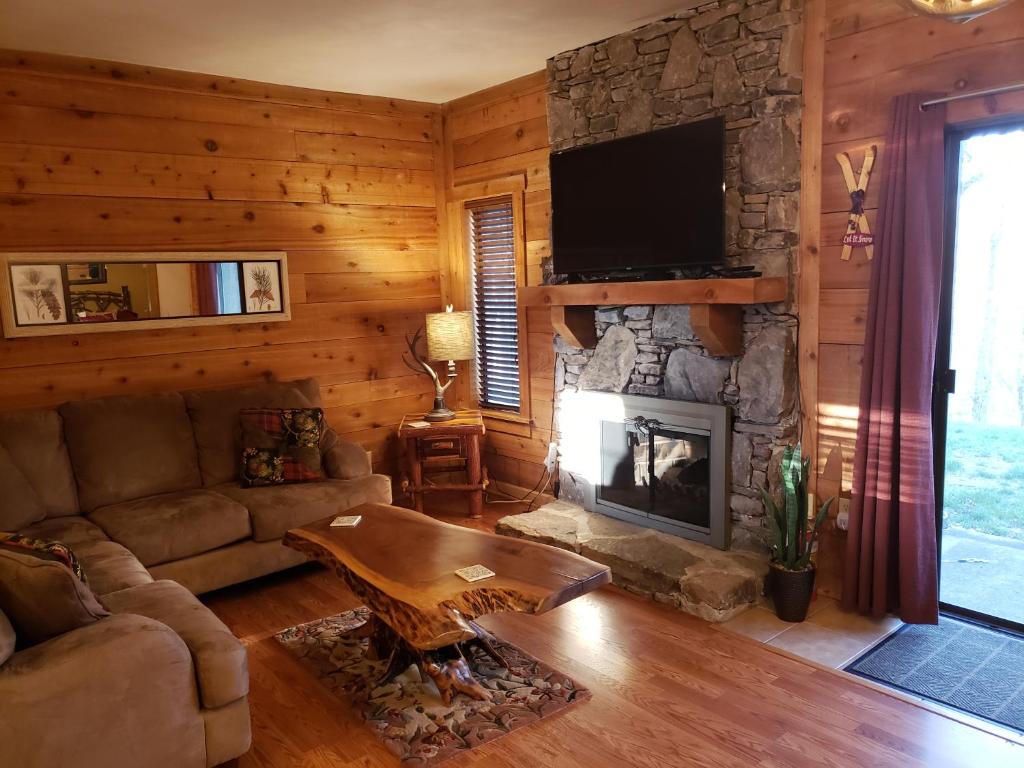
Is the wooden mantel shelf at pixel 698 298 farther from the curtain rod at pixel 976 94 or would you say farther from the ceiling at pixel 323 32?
the ceiling at pixel 323 32

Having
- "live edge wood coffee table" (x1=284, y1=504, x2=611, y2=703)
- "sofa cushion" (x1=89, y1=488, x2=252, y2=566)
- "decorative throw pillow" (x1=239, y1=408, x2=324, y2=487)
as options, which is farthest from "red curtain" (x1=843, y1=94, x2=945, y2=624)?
"sofa cushion" (x1=89, y1=488, x2=252, y2=566)

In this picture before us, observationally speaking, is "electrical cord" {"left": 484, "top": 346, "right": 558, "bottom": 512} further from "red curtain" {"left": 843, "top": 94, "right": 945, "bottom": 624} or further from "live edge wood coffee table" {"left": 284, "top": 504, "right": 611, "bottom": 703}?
"red curtain" {"left": 843, "top": 94, "right": 945, "bottom": 624}

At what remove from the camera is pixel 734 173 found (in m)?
3.64

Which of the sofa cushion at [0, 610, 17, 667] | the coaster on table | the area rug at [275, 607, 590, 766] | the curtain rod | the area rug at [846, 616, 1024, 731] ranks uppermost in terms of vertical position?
the curtain rod

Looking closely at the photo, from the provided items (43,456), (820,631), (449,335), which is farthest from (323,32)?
(820,631)

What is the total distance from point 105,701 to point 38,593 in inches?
13.9

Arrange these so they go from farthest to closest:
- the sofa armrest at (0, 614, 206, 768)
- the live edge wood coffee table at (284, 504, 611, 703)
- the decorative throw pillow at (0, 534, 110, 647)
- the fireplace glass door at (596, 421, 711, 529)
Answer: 1. the fireplace glass door at (596, 421, 711, 529)
2. the live edge wood coffee table at (284, 504, 611, 703)
3. the decorative throw pillow at (0, 534, 110, 647)
4. the sofa armrest at (0, 614, 206, 768)

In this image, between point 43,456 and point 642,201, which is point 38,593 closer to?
point 43,456

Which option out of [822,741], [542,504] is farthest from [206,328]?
[822,741]

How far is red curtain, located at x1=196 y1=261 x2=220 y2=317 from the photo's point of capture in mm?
4512

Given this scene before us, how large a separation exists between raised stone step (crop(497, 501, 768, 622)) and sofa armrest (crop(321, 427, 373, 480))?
860 millimetres

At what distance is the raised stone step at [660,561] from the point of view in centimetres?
344

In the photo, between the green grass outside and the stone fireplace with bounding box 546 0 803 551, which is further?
the stone fireplace with bounding box 546 0 803 551

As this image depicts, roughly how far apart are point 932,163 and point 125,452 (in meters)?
3.89
